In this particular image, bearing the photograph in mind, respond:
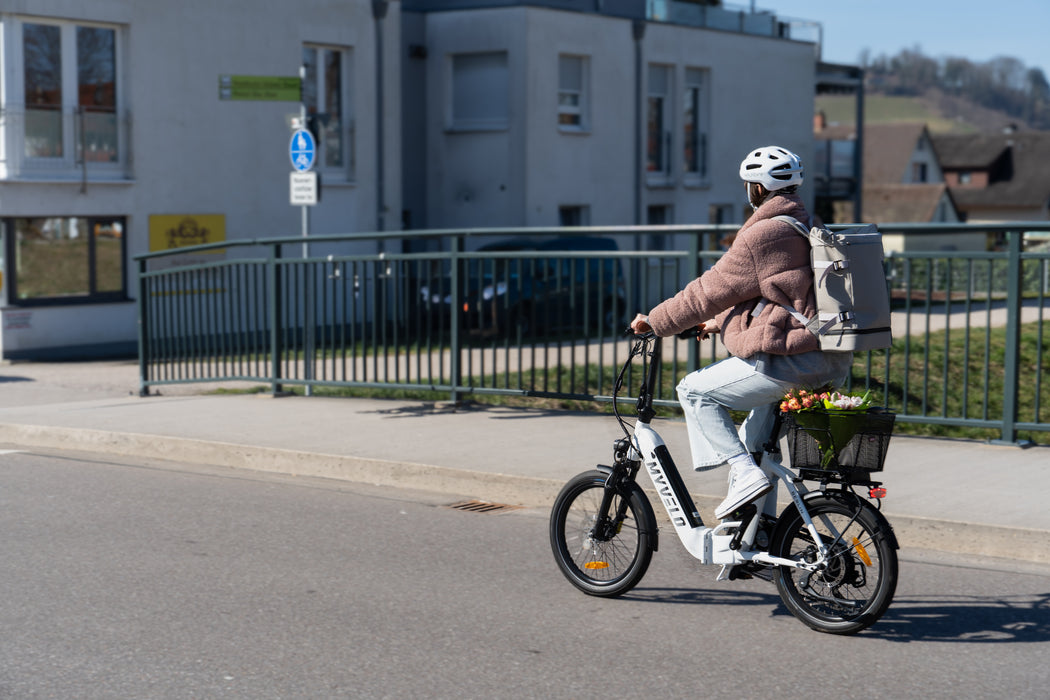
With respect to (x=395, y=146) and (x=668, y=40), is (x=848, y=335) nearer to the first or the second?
(x=395, y=146)

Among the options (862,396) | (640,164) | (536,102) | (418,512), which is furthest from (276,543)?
(640,164)

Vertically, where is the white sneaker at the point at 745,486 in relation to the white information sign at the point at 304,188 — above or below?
below

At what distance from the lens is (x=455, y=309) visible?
1065 centimetres

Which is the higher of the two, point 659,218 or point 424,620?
point 659,218

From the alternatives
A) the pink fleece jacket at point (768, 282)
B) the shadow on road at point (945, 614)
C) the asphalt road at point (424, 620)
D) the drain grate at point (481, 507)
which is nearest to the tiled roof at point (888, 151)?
the drain grate at point (481, 507)

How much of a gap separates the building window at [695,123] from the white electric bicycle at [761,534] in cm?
2627

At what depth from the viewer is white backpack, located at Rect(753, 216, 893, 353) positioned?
5059 mm

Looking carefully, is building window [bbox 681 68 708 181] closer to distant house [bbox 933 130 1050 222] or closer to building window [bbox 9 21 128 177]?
building window [bbox 9 21 128 177]

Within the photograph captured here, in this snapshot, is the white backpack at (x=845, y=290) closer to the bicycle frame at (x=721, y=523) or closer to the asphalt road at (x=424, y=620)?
the bicycle frame at (x=721, y=523)

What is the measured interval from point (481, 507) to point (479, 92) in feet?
67.5

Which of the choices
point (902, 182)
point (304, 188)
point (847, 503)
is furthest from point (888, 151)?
point (847, 503)

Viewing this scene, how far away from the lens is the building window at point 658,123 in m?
30.4

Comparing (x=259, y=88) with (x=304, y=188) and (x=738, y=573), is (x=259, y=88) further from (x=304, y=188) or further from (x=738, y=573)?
(x=738, y=573)

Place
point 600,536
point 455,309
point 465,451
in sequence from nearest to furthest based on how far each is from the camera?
point 600,536
point 465,451
point 455,309
